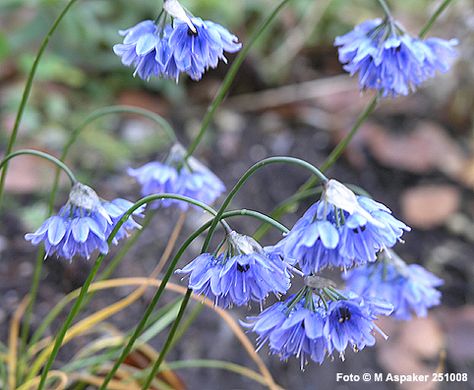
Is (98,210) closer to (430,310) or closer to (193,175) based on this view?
(193,175)

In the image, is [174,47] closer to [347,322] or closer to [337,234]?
[337,234]

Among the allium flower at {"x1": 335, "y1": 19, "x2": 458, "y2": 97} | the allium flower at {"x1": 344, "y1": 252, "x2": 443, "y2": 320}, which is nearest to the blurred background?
the allium flower at {"x1": 344, "y1": 252, "x2": 443, "y2": 320}

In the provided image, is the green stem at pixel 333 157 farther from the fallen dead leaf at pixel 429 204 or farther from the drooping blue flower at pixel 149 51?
the fallen dead leaf at pixel 429 204

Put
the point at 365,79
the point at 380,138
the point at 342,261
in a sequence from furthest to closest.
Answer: the point at 380,138 → the point at 365,79 → the point at 342,261

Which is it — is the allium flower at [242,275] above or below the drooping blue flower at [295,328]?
above

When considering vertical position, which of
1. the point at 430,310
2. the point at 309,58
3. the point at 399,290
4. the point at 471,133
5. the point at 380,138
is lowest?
the point at 399,290

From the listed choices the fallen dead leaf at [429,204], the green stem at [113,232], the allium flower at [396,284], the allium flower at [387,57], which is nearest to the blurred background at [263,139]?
the fallen dead leaf at [429,204]

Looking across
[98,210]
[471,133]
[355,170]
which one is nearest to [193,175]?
[98,210]
